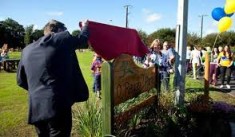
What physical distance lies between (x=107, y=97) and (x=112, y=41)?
90.3 inches

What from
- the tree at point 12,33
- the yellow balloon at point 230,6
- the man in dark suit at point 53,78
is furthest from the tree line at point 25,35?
the man in dark suit at point 53,78

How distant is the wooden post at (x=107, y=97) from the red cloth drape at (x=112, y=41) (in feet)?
4.45

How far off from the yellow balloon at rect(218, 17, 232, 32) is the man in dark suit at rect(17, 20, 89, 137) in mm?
5583

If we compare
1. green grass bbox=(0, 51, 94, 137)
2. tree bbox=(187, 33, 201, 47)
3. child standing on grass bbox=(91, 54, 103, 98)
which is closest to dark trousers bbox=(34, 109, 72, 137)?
green grass bbox=(0, 51, 94, 137)

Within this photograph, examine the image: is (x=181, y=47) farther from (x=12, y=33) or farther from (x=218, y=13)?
(x=12, y=33)

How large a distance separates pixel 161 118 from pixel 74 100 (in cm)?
258

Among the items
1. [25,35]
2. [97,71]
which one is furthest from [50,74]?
[25,35]

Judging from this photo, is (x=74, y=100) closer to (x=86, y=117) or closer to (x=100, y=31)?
(x=86, y=117)

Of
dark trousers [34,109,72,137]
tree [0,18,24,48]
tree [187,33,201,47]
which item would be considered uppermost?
tree [0,18,24,48]

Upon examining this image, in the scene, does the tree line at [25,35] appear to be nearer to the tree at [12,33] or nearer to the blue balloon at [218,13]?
the tree at [12,33]

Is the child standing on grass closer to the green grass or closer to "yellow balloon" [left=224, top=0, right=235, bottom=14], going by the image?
the green grass

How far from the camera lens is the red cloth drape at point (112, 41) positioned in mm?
6496

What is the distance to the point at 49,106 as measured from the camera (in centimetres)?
415

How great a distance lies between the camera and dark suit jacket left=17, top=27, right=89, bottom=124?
4.18 meters
